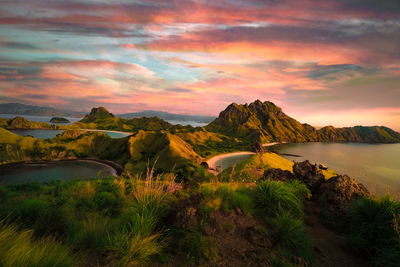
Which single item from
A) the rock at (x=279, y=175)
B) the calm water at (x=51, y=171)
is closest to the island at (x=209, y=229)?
the rock at (x=279, y=175)

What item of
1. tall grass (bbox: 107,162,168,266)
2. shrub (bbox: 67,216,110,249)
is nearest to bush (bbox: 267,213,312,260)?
tall grass (bbox: 107,162,168,266)

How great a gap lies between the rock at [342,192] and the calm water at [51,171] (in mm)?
77409

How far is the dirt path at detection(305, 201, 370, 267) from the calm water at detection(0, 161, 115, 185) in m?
77.5

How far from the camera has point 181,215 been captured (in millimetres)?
4852

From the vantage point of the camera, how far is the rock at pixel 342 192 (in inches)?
318

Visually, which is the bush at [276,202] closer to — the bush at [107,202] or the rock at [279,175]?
the rock at [279,175]

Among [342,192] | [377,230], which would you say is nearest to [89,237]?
[377,230]

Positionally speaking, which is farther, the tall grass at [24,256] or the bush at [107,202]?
the bush at [107,202]

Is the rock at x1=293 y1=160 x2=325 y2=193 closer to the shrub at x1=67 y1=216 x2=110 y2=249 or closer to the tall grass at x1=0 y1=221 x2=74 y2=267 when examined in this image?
the shrub at x1=67 y1=216 x2=110 y2=249

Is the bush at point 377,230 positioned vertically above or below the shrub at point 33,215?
above

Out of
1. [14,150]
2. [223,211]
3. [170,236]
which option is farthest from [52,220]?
[14,150]

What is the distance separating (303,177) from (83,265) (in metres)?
12.2

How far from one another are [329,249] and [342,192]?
4.35m

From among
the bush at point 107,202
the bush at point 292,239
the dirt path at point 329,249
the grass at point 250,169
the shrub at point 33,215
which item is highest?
the bush at point 292,239
